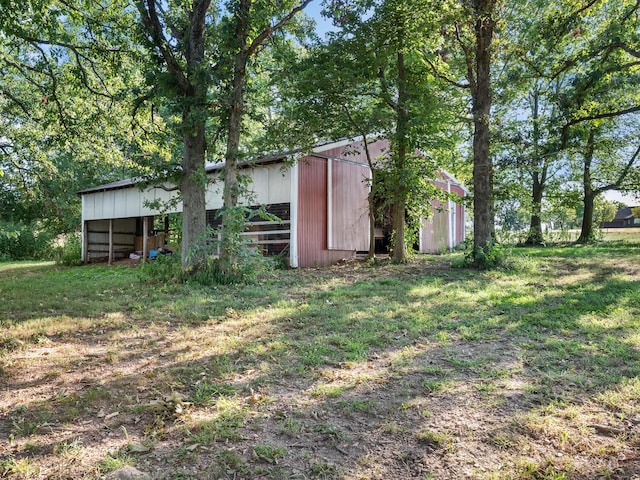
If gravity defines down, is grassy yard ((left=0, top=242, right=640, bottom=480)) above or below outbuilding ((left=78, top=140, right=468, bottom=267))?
below

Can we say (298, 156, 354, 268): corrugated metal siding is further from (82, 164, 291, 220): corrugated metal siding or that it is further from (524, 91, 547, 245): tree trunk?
(524, 91, 547, 245): tree trunk

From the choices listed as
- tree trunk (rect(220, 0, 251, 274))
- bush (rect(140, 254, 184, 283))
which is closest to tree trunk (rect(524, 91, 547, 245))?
tree trunk (rect(220, 0, 251, 274))

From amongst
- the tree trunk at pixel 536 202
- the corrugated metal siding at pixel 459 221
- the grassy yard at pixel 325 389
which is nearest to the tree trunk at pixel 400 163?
the grassy yard at pixel 325 389

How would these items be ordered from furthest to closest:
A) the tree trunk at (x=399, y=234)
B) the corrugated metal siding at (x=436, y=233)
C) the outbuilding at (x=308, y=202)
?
the corrugated metal siding at (x=436, y=233), the outbuilding at (x=308, y=202), the tree trunk at (x=399, y=234)

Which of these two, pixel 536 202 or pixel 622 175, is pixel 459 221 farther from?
pixel 622 175

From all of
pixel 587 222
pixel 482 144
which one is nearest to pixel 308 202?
pixel 482 144

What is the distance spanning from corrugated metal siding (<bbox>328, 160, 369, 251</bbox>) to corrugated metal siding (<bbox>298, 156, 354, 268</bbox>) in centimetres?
32

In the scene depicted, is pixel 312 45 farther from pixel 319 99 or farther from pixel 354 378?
pixel 354 378

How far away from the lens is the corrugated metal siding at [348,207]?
482 inches

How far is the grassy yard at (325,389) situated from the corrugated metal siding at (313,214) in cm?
544

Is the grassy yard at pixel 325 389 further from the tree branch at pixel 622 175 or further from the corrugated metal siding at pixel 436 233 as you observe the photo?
the tree branch at pixel 622 175

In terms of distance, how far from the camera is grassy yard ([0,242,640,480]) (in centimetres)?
209

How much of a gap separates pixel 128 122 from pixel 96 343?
825 centimetres

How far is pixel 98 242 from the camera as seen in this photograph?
17812mm
